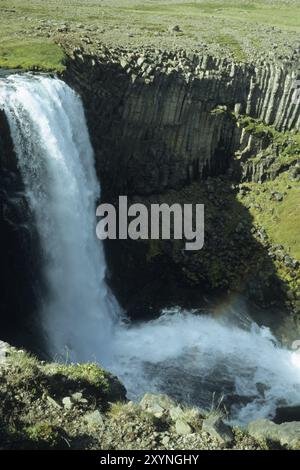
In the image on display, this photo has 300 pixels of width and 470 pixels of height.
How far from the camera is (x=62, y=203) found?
32406 mm

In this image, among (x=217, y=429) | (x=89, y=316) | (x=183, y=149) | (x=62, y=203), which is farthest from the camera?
(x=183, y=149)

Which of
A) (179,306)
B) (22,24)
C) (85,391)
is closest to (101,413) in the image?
(85,391)

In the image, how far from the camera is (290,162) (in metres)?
42.6

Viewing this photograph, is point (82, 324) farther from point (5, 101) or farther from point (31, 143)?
point (5, 101)

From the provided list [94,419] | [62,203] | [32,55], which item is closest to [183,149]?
[32,55]

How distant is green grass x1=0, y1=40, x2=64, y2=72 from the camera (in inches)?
1388

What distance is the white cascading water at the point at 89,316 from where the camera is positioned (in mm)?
30328

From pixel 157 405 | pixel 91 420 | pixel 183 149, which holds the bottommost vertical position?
pixel 157 405

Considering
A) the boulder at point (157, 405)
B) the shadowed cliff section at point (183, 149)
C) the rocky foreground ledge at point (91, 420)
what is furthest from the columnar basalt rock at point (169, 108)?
the boulder at point (157, 405)

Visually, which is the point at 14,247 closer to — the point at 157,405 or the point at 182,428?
the point at 157,405

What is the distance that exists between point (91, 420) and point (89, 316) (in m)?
17.4

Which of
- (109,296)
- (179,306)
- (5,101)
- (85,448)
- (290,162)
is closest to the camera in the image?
(85,448)

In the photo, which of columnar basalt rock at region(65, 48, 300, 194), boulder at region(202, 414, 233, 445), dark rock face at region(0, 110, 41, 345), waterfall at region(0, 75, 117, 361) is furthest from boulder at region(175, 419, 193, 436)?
columnar basalt rock at region(65, 48, 300, 194)

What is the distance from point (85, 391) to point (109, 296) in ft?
60.1
